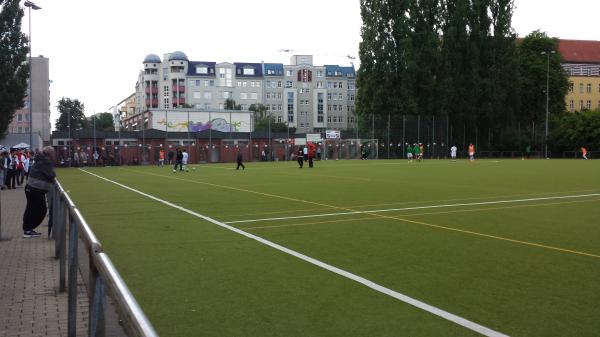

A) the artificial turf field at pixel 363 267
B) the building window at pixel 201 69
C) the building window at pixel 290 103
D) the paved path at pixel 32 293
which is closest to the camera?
the artificial turf field at pixel 363 267

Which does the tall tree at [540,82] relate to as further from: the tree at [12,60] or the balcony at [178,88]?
the balcony at [178,88]

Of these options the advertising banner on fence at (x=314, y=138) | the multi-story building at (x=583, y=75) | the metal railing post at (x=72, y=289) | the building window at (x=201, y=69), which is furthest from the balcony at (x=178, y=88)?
the metal railing post at (x=72, y=289)

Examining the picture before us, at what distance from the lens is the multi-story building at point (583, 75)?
396 ft

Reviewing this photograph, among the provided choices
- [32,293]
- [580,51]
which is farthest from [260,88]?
[32,293]

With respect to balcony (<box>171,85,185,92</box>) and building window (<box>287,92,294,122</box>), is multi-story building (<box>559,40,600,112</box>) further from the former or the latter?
balcony (<box>171,85,185,92</box>)

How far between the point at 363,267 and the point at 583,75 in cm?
13024

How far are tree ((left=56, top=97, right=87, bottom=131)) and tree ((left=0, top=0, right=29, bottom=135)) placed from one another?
9355cm

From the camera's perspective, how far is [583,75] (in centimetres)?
12138

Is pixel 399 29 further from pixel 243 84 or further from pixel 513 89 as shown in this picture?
pixel 243 84

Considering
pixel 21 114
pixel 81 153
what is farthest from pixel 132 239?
pixel 21 114

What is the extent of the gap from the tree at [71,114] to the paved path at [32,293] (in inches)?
5254

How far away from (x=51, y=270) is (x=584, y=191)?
17.5 m

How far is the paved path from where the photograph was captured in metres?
5.59

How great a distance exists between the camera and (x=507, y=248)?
8.97 meters
